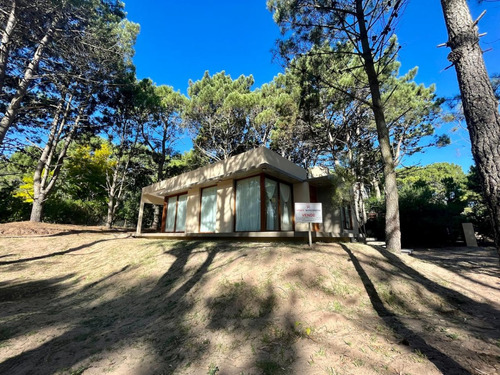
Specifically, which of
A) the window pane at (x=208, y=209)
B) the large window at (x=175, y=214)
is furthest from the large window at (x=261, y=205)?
the large window at (x=175, y=214)

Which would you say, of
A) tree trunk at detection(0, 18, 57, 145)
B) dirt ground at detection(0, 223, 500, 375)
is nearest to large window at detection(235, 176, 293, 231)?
dirt ground at detection(0, 223, 500, 375)

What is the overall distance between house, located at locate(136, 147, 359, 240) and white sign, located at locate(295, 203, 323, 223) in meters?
1.55

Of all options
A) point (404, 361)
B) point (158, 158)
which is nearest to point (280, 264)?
point (404, 361)

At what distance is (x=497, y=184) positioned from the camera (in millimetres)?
2098

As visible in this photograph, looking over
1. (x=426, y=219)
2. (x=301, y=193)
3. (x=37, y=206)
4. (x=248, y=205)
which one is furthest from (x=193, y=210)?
(x=426, y=219)

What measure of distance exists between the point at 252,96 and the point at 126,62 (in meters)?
7.79

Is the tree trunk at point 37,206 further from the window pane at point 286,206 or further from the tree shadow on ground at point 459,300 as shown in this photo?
the tree shadow on ground at point 459,300

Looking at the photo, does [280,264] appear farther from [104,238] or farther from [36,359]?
[104,238]

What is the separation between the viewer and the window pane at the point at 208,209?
1016cm

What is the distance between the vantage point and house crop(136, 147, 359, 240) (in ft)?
27.0

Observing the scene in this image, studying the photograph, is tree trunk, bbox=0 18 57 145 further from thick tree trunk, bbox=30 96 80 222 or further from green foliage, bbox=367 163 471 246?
green foliage, bbox=367 163 471 246

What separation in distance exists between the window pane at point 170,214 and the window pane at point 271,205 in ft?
20.3

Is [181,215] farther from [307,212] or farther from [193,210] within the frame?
[307,212]

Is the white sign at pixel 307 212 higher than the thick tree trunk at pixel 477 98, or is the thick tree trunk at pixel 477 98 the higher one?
the thick tree trunk at pixel 477 98
